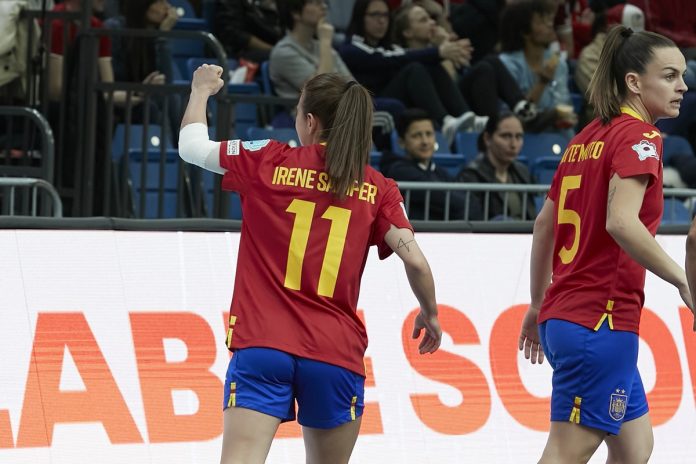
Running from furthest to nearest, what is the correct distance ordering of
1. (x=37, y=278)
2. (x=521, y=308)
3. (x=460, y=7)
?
(x=460, y=7) → (x=521, y=308) → (x=37, y=278)

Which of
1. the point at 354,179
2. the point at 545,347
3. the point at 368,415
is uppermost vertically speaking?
the point at 354,179

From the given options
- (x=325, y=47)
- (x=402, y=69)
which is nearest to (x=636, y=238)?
(x=325, y=47)

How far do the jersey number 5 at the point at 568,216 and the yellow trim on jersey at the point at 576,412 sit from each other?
497 mm

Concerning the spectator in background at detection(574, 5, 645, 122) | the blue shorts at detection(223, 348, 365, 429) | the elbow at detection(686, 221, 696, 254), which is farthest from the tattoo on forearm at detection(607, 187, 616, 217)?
the spectator in background at detection(574, 5, 645, 122)

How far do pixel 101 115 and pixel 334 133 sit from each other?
16.4 feet

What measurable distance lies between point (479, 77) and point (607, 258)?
7.12 m

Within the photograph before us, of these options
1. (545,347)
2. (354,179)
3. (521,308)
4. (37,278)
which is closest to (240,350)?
(354,179)

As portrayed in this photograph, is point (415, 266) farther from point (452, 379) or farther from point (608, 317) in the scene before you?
point (452, 379)

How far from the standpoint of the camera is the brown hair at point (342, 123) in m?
4.73

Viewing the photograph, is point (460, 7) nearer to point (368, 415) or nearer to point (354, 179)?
point (368, 415)

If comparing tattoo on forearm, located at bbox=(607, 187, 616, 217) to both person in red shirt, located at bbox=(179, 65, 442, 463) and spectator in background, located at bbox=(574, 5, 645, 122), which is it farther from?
spectator in background, located at bbox=(574, 5, 645, 122)

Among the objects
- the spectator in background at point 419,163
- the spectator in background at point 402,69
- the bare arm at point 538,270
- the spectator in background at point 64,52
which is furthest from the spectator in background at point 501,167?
the bare arm at point 538,270

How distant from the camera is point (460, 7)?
1352 cm

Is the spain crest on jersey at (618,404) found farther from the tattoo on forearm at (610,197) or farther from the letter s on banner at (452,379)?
the letter s on banner at (452,379)
